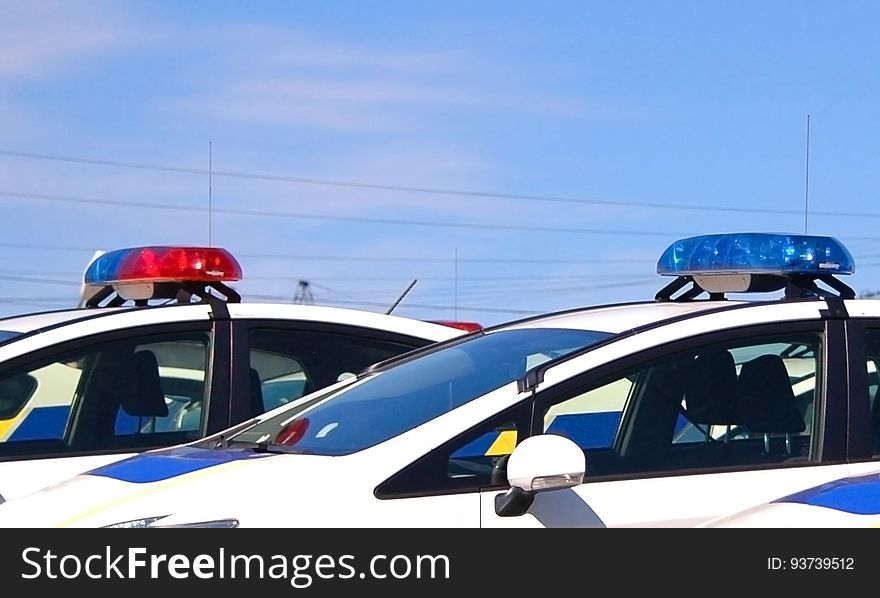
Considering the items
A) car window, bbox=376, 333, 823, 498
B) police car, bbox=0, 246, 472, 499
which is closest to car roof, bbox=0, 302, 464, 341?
police car, bbox=0, 246, 472, 499

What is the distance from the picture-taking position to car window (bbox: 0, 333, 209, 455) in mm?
6324

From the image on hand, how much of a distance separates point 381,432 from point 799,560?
133 centimetres

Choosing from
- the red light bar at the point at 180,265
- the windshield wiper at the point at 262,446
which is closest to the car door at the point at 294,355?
the red light bar at the point at 180,265

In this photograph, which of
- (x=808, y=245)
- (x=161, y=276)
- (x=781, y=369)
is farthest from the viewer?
(x=161, y=276)

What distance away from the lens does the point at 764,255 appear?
567cm

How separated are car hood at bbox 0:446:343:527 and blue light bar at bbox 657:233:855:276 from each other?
202 centimetres

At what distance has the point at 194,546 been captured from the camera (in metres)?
4.01

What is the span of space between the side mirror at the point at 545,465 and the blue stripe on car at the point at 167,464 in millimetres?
957

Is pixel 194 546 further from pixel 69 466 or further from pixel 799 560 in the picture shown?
pixel 69 466

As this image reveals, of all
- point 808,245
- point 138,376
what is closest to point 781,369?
point 808,245

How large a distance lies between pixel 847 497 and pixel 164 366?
10.8 feet

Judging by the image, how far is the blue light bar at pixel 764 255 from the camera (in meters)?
5.55

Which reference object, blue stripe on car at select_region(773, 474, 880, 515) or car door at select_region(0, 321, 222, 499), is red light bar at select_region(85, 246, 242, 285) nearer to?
car door at select_region(0, 321, 222, 499)

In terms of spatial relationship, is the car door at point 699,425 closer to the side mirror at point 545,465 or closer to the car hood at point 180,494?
the side mirror at point 545,465
